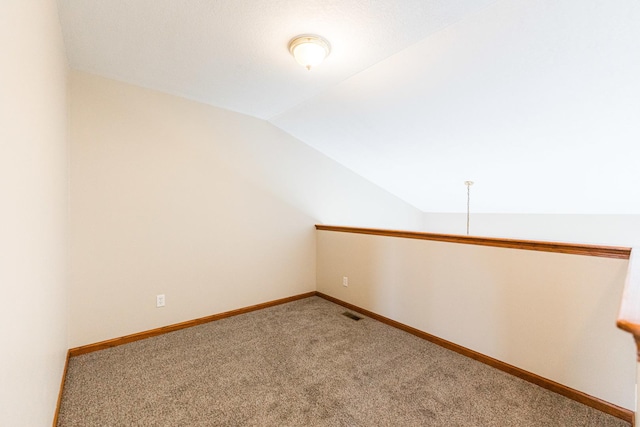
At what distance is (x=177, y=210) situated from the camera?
9.09ft

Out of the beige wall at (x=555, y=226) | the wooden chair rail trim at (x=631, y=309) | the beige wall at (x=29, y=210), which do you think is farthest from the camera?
the beige wall at (x=555, y=226)

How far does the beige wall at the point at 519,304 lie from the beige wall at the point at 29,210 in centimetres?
249

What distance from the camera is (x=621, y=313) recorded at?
720 millimetres

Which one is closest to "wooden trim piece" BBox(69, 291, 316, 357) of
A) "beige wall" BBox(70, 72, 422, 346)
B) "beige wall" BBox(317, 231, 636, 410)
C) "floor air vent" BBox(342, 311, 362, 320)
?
"beige wall" BBox(70, 72, 422, 346)

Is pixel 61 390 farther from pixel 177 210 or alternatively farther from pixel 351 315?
pixel 351 315

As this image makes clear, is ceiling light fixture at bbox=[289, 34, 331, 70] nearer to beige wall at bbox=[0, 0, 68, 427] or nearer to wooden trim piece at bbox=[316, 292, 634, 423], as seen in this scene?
beige wall at bbox=[0, 0, 68, 427]

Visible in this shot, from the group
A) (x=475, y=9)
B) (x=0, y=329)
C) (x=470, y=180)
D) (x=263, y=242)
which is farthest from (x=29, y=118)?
(x=470, y=180)

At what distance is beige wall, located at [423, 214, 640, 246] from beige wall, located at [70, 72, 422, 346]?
294 centimetres

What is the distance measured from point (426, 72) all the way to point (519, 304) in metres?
1.80

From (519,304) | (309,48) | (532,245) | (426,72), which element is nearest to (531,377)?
(519,304)

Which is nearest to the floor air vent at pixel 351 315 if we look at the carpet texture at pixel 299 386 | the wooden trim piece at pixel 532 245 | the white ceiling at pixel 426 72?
the carpet texture at pixel 299 386

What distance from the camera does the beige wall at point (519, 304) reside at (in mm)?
1684

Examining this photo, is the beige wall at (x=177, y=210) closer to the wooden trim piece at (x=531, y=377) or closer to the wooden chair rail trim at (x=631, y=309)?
the wooden trim piece at (x=531, y=377)

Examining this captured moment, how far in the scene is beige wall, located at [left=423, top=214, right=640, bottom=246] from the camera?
3.82 m
